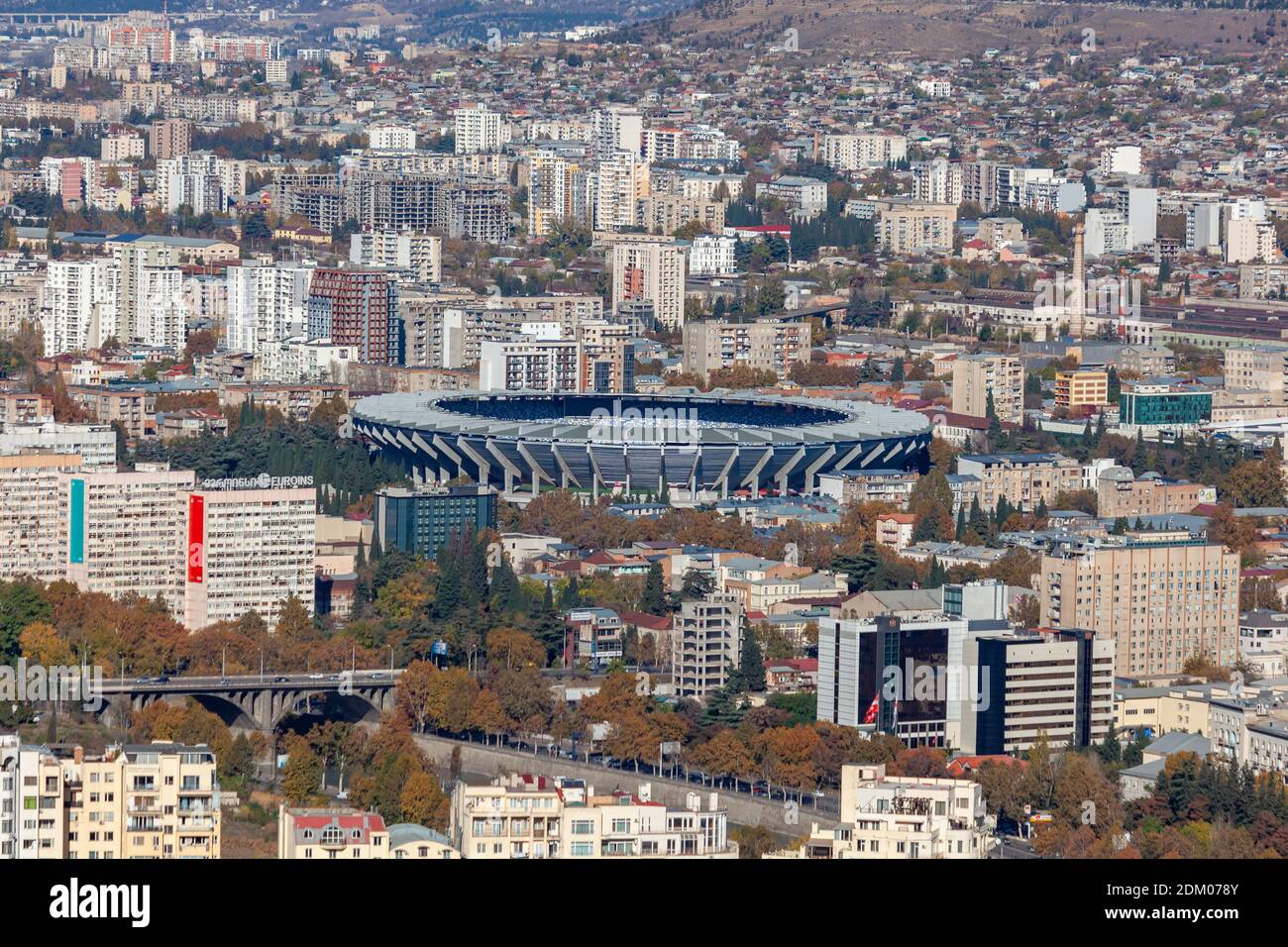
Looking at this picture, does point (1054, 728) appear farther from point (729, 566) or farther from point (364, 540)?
point (364, 540)

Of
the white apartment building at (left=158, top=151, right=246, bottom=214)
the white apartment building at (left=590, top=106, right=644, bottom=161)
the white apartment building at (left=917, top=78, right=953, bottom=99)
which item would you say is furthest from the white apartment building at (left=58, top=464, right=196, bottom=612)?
the white apartment building at (left=917, top=78, right=953, bottom=99)

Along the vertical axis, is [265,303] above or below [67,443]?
below

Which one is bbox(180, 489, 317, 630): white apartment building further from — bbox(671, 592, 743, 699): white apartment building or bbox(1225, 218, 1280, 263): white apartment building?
bbox(1225, 218, 1280, 263): white apartment building

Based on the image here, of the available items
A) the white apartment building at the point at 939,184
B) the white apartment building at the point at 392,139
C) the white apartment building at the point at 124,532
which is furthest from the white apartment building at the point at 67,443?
the white apartment building at the point at 392,139

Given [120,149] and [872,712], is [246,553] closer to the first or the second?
[872,712]

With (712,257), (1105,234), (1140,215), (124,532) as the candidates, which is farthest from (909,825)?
(1140,215)

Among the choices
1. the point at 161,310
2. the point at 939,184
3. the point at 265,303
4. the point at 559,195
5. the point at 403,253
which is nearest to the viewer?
the point at 265,303
